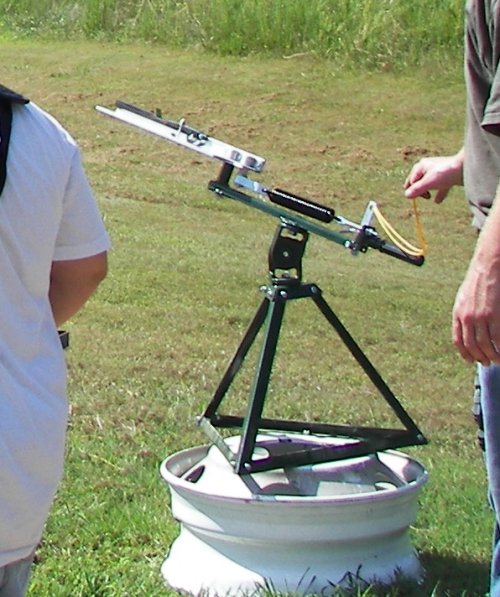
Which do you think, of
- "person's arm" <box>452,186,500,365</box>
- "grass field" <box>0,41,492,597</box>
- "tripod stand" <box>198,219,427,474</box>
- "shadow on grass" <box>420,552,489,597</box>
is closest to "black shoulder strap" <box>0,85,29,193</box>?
"person's arm" <box>452,186,500,365</box>

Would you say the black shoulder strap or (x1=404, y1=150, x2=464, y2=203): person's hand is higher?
the black shoulder strap

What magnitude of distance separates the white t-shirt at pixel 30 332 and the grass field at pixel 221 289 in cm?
145

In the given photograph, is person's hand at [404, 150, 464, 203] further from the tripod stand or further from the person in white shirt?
the person in white shirt

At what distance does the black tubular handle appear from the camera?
376cm

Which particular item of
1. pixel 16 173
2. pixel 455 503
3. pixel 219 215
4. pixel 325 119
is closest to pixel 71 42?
pixel 325 119

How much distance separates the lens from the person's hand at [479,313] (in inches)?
108

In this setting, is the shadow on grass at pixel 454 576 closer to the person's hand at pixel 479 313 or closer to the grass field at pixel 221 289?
the grass field at pixel 221 289

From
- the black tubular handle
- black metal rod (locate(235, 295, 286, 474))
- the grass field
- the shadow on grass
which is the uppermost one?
the black tubular handle

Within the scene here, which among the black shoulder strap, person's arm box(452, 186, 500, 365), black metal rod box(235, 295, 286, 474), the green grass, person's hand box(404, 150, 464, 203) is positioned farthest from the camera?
the green grass

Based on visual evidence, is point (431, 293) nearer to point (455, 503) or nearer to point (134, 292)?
point (134, 292)

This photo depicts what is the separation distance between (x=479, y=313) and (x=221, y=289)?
19.7ft

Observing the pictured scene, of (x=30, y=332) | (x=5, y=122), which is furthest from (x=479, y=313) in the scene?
(x=5, y=122)

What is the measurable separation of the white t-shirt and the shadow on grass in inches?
64.8

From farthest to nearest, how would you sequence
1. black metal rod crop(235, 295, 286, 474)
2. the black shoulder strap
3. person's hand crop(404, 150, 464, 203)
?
black metal rod crop(235, 295, 286, 474), person's hand crop(404, 150, 464, 203), the black shoulder strap
